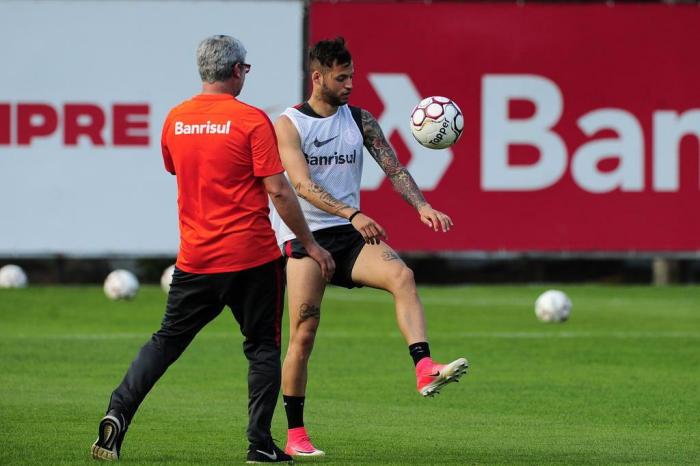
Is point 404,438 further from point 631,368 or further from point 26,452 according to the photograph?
point 631,368

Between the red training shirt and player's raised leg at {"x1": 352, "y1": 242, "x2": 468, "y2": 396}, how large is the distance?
101cm

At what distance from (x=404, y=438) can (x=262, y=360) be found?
1.83m

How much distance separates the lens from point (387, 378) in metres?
13.5

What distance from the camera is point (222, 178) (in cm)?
796

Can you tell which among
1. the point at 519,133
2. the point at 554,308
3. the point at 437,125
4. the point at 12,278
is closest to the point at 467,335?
the point at 554,308

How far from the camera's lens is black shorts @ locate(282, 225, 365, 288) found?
9172mm

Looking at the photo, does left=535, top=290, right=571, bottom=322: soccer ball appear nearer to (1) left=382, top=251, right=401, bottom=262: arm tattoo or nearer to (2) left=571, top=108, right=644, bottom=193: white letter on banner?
(2) left=571, top=108, right=644, bottom=193: white letter on banner

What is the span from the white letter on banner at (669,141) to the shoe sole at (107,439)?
1847 cm

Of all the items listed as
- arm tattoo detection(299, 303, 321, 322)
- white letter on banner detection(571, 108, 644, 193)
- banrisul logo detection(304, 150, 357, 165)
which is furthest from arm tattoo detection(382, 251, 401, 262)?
white letter on banner detection(571, 108, 644, 193)

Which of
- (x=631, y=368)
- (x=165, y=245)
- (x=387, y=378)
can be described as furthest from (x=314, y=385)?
(x=165, y=245)

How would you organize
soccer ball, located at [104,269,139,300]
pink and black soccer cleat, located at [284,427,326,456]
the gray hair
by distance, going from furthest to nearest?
1. soccer ball, located at [104,269,139,300]
2. pink and black soccer cleat, located at [284,427,326,456]
3. the gray hair

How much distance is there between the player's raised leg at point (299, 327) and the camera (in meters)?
8.92

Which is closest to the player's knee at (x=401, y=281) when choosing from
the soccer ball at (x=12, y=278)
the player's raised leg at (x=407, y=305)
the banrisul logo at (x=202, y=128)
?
the player's raised leg at (x=407, y=305)

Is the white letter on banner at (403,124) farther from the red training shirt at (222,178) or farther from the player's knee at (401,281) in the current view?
the red training shirt at (222,178)
